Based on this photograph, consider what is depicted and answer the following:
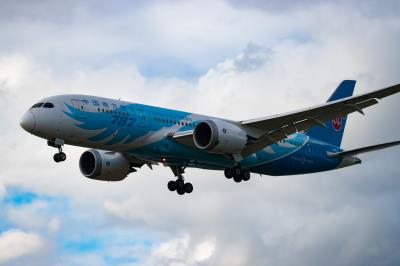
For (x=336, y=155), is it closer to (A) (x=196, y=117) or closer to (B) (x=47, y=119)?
(A) (x=196, y=117)

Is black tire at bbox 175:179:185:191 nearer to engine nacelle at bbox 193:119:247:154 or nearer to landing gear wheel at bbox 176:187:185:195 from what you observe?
landing gear wheel at bbox 176:187:185:195

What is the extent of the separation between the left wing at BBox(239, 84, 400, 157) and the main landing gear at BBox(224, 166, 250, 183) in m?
0.94

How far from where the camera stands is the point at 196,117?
2131 inches

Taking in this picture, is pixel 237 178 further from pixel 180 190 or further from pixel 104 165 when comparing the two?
pixel 104 165

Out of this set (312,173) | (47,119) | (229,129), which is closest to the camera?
(47,119)

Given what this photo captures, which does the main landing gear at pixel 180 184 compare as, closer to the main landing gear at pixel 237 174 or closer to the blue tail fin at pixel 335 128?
the main landing gear at pixel 237 174

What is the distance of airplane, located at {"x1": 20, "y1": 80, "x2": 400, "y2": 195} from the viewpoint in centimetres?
4878

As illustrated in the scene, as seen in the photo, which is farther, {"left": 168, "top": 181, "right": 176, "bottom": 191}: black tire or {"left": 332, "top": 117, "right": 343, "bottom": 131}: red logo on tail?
{"left": 332, "top": 117, "right": 343, "bottom": 131}: red logo on tail

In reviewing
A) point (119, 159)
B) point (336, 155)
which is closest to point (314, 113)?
point (336, 155)

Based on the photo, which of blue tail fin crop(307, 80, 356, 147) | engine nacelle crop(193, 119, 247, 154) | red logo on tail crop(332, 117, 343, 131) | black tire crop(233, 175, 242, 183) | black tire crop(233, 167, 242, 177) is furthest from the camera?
red logo on tail crop(332, 117, 343, 131)

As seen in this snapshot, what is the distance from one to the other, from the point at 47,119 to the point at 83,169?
373 inches

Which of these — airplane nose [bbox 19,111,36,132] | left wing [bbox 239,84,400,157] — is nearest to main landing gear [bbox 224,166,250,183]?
left wing [bbox 239,84,400,157]

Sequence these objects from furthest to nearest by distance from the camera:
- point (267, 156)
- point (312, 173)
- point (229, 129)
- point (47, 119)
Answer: point (312, 173) < point (267, 156) < point (229, 129) < point (47, 119)

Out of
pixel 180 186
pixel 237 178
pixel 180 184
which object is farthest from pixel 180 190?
pixel 237 178
